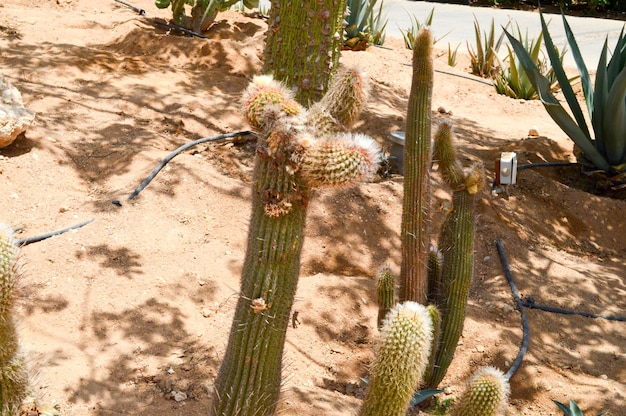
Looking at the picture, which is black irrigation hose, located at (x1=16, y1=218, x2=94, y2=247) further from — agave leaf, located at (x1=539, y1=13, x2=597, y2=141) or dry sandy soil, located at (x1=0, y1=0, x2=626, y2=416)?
agave leaf, located at (x1=539, y1=13, x2=597, y2=141)

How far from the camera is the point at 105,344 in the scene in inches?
134

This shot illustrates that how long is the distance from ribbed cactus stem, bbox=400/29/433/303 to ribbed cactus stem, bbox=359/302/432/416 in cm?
90

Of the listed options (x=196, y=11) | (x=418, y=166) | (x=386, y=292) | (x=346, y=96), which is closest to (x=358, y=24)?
(x=196, y=11)

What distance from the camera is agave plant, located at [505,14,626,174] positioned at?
17.9 ft

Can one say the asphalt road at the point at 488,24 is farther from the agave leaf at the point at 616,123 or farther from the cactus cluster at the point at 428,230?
the cactus cluster at the point at 428,230

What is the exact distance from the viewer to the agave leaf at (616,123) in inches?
212

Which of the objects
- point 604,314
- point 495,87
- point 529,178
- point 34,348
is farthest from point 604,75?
point 34,348

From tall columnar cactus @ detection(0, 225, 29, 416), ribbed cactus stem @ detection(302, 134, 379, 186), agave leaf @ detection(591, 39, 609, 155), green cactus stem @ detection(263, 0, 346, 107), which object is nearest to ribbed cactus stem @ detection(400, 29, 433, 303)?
green cactus stem @ detection(263, 0, 346, 107)

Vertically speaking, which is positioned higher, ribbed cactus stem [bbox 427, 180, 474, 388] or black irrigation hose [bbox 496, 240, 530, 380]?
ribbed cactus stem [bbox 427, 180, 474, 388]

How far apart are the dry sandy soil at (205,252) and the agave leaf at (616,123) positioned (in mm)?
412

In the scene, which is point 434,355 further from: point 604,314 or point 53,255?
point 53,255

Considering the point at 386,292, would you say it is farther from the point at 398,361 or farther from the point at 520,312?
the point at 520,312

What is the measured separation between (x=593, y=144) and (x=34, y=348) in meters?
4.81

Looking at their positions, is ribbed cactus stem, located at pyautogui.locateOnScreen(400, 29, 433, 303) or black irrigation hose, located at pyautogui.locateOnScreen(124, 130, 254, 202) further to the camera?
black irrigation hose, located at pyautogui.locateOnScreen(124, 130, 254, 202)
